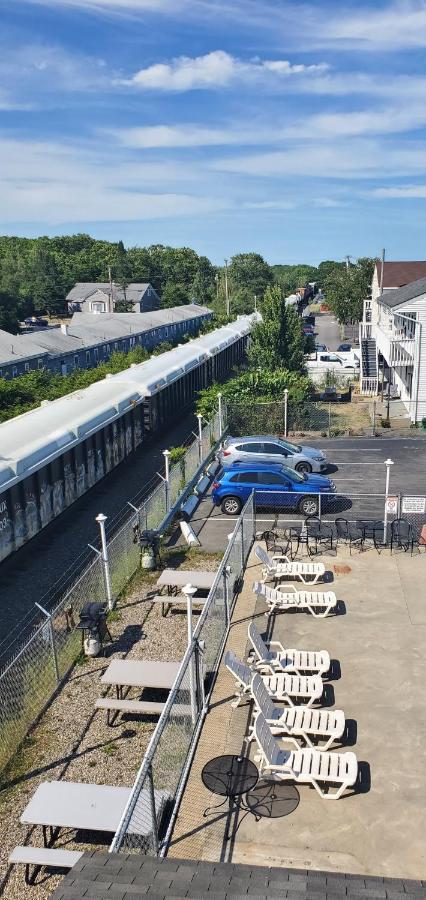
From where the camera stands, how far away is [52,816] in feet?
27.3

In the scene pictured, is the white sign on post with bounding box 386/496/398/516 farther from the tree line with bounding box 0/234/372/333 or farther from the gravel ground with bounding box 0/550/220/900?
the tree line with bounding box 0/234/372/333

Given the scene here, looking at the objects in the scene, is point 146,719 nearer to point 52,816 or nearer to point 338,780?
point 52,816

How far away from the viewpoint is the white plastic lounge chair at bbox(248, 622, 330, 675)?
37.2 feet

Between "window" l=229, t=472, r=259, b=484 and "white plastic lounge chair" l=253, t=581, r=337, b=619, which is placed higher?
"window" l=229, t=472, r=259, b=484

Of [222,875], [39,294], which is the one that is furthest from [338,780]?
[39,294]

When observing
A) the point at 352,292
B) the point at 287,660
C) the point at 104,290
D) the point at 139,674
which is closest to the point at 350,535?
the point at 287,660

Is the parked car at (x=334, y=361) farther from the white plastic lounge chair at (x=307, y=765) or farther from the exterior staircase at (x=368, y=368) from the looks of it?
the white plastic lounge chair at (x=307, y=765)

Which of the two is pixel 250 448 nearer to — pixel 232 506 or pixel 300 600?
pixel 232 506

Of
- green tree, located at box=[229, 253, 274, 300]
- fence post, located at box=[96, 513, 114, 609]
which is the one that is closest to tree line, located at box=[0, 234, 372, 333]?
green tree, located at box=[229, 253, 274, 300]

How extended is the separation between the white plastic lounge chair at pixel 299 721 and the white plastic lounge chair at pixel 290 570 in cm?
509

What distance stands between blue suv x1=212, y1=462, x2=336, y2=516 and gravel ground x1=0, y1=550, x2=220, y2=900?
7211 millimetres

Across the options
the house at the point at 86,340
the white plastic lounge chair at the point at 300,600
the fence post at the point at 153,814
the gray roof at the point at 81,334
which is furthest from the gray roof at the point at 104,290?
the fence post at the point at 153,814

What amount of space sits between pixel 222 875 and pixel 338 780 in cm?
363

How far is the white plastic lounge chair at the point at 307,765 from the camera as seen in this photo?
8.81m
